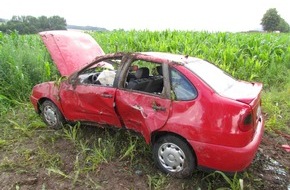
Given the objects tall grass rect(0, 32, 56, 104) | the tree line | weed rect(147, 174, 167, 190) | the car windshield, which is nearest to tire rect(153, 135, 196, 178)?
weed rect(147, 174, 167, 190)

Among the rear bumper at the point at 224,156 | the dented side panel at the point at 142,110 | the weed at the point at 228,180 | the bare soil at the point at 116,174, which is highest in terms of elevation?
the dented side panel at the point at 142,110

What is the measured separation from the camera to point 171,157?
369 centimetres

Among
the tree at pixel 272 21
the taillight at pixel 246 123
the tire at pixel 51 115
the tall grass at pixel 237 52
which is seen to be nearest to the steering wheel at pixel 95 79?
the tire at pixel 51 115

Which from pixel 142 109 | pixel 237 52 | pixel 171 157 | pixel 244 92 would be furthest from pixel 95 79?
pixel 237 52

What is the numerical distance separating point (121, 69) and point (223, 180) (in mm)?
1948

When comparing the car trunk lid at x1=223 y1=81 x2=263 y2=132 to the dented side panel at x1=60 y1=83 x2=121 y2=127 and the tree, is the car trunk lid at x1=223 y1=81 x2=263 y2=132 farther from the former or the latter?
the tree

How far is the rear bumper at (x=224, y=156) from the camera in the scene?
325 centimetres

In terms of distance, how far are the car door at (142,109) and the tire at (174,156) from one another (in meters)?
0.19

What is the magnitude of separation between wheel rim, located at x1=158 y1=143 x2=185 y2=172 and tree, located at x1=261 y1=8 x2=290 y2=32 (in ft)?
258

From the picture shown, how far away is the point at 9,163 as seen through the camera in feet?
14.2

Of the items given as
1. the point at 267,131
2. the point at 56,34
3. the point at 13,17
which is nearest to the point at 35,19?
the point at 13,17

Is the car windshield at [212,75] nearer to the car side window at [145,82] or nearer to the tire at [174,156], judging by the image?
the car side window at [145,82]

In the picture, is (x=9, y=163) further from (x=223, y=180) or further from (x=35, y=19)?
(x=35, y=19)

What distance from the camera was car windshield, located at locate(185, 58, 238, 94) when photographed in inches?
144
